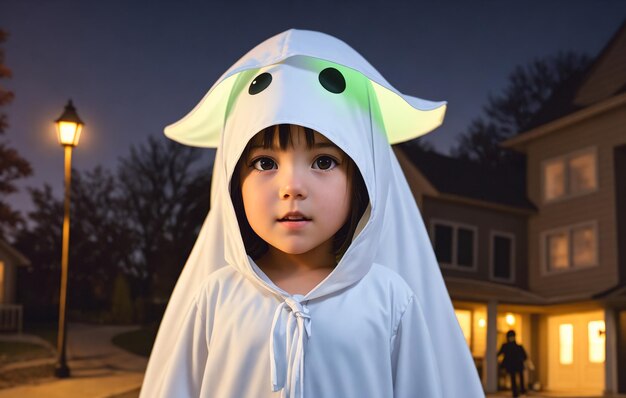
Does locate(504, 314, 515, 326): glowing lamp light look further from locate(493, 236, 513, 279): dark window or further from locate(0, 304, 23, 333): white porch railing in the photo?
locate(0, 304, 23, 333): white porch railing

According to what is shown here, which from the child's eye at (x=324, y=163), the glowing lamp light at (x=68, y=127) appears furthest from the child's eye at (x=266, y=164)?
the glowing lamp light at (x=68, y=127)

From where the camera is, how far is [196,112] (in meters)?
2.24

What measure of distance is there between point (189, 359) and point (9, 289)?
7349 mm

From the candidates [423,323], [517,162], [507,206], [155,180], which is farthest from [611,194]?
[423,323]

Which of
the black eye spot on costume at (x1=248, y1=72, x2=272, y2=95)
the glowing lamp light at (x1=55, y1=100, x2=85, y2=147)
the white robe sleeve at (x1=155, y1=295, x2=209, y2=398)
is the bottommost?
the white robe sleeve at (x1=155, y1=295, x2=209, y2=398)

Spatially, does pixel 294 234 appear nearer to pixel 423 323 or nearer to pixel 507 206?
pixel 423 323

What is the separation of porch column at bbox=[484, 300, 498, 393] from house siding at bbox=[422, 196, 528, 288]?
2.45 feet

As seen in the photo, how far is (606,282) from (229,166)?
35.0ft

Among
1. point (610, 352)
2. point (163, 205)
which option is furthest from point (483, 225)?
point (163, 205)

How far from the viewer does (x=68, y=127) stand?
285 inches

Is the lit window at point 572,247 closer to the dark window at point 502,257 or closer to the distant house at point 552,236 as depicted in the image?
the distant house at point 552,236

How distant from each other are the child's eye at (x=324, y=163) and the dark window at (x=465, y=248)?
11.0 metres

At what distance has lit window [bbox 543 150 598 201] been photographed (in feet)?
40.0

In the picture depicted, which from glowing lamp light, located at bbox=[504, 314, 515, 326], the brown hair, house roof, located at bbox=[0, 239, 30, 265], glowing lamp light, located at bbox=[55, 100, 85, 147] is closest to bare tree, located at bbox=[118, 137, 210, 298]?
house roof, located at bbox=[0, 239, 30, 265]
